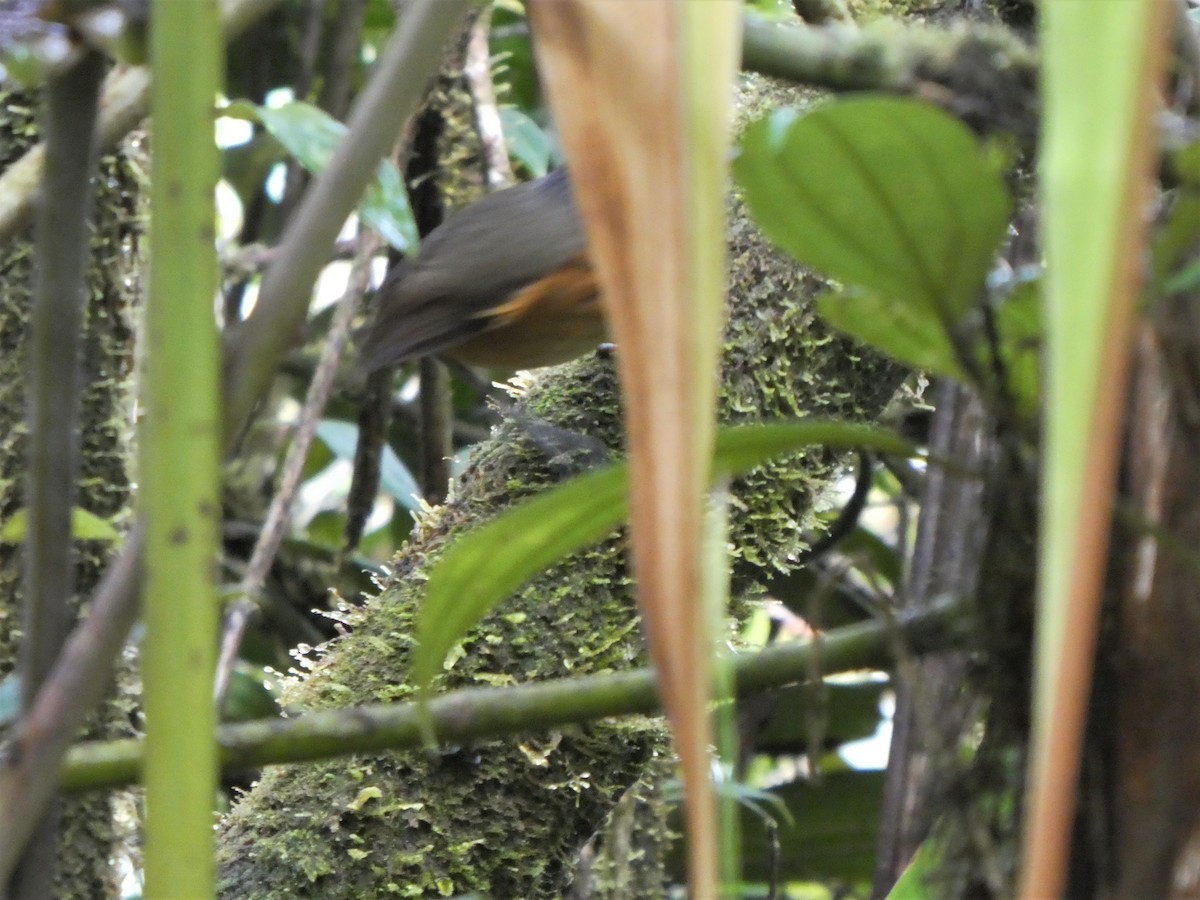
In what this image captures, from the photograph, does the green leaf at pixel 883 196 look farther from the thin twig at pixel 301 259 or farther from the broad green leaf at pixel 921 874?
the broad green leaf at pixel 921 874

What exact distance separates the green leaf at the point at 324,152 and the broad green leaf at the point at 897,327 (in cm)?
59

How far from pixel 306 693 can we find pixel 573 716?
861 mm

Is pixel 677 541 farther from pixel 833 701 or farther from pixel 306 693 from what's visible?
pixel 833 701

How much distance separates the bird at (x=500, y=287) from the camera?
2.07 m

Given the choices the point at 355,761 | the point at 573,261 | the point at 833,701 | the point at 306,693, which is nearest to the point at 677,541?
the point at 355,761

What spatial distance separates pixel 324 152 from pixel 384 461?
1.37 meters

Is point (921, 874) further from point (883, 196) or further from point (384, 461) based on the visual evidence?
point (384, 461)

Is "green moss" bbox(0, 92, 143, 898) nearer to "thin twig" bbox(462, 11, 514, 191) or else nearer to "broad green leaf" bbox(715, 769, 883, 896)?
"thin twig" bbox(462, 11, 514, 191)

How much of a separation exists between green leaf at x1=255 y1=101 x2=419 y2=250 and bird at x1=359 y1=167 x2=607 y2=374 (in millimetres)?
929

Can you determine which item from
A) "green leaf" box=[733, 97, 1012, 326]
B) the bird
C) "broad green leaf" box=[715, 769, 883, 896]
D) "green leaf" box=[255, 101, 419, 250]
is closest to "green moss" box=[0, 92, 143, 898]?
the bird

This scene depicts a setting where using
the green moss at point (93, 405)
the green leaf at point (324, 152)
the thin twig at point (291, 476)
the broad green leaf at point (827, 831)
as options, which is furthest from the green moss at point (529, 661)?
the broad green leaf at point (827, 831)

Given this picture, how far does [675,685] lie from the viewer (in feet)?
1.03

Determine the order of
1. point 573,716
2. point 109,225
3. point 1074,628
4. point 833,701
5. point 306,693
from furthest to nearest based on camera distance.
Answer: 1. point 833,701
2. point 109,225
3. point 306,693
4. point 573,716
5. point 1074,628

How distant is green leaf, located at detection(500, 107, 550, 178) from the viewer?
7.69 ft
